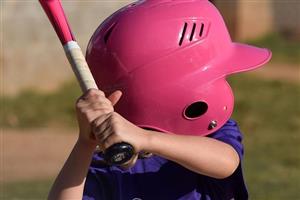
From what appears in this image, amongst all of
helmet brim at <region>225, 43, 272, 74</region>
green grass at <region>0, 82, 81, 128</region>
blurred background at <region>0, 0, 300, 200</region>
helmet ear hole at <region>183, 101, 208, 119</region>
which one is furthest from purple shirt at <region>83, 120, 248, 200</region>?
green grass at <region>0, 82, 81, 128</region>

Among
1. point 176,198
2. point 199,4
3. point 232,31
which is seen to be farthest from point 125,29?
point 232,31

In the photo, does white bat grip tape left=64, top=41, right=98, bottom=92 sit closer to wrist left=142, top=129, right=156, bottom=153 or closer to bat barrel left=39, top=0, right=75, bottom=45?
bat barrel left=39, top=0, right=75, bottom=45

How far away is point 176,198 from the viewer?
3393 millimetres

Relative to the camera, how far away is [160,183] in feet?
11.2

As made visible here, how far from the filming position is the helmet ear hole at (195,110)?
3303 mm

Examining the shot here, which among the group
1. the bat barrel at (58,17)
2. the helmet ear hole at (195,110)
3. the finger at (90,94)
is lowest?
the helmet ear hole at (195,110)

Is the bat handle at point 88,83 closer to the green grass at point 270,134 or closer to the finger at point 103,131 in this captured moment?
the finger at point 103,131

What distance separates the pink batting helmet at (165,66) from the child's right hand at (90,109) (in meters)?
0.29

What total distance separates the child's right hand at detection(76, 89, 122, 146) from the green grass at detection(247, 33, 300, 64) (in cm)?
1552

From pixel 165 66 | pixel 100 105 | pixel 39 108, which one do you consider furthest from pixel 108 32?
pixel 39 108

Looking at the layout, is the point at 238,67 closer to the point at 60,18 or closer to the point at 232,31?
the point at 60,18

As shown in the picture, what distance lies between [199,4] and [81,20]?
1136 cm

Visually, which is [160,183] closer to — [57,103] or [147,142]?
[147,142]

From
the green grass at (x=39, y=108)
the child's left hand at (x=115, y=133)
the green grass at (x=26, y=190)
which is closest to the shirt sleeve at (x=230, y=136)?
the child's left hand at (x=115, y=133)
